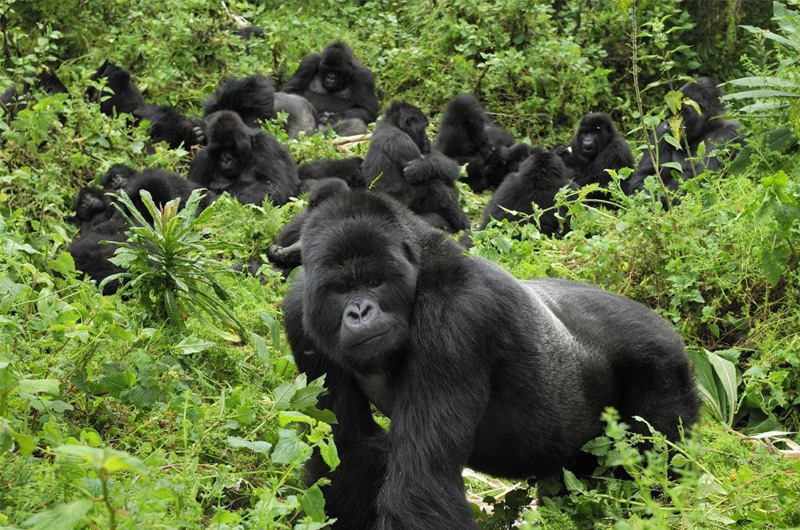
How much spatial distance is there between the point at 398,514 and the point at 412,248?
34.1 inches

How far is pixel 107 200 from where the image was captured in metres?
7.18

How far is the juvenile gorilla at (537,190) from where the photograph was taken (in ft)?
26.0

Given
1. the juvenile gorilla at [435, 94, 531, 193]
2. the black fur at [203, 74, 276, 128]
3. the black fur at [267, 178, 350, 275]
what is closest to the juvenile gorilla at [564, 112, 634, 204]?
the juvenile gorilla at [435, 94, 531, 193]

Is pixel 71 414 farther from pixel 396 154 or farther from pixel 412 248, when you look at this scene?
pixel 396 154

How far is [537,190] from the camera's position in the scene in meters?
8.00

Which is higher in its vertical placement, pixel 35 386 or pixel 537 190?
pixel 35 386

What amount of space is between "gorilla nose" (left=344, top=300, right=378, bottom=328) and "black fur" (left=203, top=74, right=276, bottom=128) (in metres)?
6.92

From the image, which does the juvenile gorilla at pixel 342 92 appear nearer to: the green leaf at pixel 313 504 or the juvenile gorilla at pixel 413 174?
the juvenile gorilla at pixel 413 174

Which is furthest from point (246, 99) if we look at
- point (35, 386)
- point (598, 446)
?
point (35, 386)

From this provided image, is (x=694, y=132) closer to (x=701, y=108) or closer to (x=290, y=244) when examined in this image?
(x=701, y=108)

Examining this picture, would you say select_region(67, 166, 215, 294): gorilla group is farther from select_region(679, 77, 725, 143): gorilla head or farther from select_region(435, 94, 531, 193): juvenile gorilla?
select_region(679, 77, 725, 143): gorilla head

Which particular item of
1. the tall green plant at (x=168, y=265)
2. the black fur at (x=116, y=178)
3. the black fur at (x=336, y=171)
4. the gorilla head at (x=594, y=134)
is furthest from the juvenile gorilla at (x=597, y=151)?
the tall green plant at (x=168, y=265)

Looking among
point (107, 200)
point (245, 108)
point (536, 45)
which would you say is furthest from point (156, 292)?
point (536, 45)

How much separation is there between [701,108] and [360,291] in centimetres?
664
